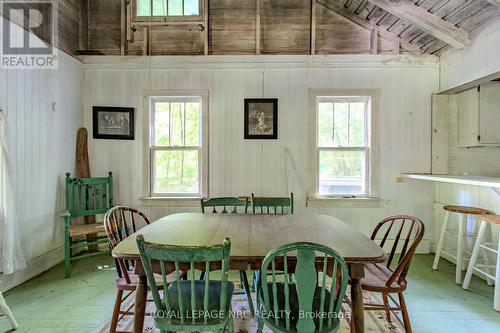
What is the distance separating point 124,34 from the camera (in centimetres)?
376

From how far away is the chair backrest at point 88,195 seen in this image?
3299 mm

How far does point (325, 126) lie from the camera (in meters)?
3.71

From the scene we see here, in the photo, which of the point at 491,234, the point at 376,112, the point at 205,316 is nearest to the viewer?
the point at 205,316

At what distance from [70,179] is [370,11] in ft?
13.9

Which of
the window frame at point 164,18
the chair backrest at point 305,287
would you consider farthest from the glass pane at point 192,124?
the chair backrest at point 305,287

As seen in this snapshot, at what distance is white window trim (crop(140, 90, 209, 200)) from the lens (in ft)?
12.1

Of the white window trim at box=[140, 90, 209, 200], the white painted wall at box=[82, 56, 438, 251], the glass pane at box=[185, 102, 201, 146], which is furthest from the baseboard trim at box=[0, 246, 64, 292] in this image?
the glass pane at box=[185, 102, 201, 146]

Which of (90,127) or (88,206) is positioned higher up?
(90,127)

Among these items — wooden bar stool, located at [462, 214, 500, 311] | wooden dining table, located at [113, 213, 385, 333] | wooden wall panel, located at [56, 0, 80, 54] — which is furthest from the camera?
wooden wall panel, located at [56, 0, 80, 54]

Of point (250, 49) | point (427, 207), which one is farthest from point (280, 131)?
point (427, 207)

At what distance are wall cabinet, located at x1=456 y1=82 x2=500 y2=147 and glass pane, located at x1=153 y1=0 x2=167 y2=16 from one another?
387cm

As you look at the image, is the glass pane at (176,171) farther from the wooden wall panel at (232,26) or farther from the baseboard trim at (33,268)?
the wooden wall panel at (232,26)

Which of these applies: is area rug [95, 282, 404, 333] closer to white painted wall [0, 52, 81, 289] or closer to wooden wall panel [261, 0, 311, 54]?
white painted wall [0, 52, 81, 289]

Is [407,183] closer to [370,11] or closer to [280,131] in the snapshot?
[280,131]
